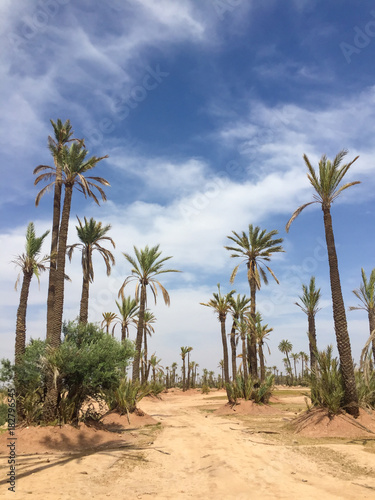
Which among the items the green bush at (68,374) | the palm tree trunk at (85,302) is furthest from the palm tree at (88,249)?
the green bush at (68,374)

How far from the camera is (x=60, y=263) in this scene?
15.1 meters

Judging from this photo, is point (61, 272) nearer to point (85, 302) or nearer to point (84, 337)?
→ point (84, 337)

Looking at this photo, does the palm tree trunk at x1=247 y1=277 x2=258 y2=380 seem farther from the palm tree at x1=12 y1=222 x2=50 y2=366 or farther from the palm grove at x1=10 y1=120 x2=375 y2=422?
the palm tree at x1=12 y1=222 x2=50 y2=366

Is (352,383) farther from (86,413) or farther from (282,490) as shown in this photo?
(86,413)

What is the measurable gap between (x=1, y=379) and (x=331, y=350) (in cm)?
1344

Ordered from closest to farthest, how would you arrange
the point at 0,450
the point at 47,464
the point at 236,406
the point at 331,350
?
the point at 47,464
the point at 0,450
the point at 331,350
the point at 236,406

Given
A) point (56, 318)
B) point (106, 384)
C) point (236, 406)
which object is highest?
point (56, 318)

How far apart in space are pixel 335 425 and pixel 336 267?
653cm

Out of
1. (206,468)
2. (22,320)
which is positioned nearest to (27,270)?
(22,320)

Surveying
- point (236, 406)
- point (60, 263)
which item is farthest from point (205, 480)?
point (236, 406)

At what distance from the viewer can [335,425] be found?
13062 mm

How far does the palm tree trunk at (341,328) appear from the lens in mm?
14047

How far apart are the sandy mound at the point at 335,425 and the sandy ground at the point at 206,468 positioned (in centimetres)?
37

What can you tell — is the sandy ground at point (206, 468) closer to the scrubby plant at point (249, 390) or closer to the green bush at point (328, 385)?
the green bush at point (328, 385)
